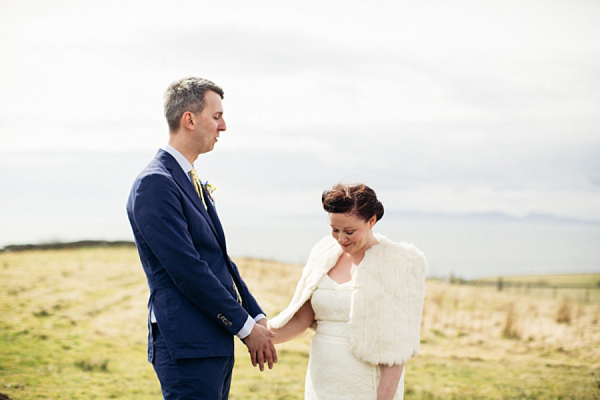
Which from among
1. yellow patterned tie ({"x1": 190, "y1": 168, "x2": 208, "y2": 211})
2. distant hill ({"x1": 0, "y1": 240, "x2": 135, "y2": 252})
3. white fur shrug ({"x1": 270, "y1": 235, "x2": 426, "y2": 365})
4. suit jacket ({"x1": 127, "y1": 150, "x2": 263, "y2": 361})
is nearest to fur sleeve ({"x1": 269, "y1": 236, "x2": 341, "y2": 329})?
white fur shrug ({"x1": 270, "y1": 235, "x2": 426, "y2": 365})

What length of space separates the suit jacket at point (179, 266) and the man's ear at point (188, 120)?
0.65 feet

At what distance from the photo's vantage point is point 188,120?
297 cm

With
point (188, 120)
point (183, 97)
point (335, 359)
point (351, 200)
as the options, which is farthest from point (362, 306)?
point (183, 97)

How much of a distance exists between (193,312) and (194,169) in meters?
0.80

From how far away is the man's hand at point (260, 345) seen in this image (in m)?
2.95

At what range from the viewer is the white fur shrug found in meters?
2.95

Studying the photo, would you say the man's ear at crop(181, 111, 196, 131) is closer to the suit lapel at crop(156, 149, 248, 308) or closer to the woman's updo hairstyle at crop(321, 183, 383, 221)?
the suit lapel at crop(156, 149, 248, 308)

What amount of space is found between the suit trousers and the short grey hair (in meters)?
1.13

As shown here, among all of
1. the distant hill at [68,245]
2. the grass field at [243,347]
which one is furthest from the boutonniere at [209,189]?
the distant hill at [68,245]

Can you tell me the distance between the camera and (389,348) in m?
2.94

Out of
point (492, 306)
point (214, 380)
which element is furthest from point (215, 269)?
point (492, 306)

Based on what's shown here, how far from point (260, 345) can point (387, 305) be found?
2.36ft

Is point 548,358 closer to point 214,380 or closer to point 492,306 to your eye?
point 492,306

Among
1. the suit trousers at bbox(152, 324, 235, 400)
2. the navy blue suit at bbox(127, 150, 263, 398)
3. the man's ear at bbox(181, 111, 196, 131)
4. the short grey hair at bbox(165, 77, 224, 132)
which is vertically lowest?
the suit trousers at bbox(152, 324, 235, 400)
